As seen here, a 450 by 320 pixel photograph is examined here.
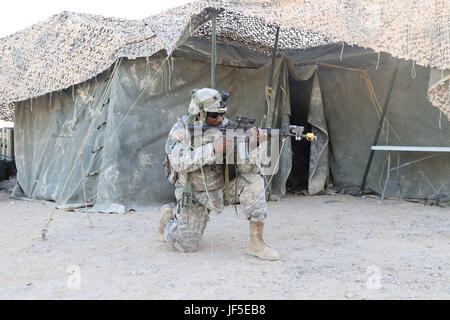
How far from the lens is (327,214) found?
182 inches

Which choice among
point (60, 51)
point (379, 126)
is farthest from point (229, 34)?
point (60, 51)

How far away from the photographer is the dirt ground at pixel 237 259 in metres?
2.26

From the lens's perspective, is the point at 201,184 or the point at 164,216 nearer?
the point at 201,184

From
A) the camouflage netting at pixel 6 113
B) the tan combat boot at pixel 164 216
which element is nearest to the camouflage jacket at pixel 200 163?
the tan combat boot at pixel 164 216

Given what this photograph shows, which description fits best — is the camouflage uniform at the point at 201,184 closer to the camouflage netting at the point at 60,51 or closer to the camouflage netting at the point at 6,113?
the camouflage netting at the point at 60,51

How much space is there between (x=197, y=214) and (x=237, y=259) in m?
0.47

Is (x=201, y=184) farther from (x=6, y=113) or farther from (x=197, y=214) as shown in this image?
(x=6, y=113)

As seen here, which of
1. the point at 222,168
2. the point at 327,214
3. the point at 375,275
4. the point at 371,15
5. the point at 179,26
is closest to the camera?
the point at 375,275

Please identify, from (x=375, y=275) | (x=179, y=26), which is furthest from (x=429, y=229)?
(x=179, y=26)

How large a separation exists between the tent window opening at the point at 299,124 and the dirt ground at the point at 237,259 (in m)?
1.55

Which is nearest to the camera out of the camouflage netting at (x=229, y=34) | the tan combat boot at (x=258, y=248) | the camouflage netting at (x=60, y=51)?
the tan combat boot at (x=258, y=248)

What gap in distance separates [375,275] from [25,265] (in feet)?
7.73

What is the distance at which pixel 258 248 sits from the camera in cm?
288

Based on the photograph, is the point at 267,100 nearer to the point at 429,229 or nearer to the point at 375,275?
the point at 429,229
